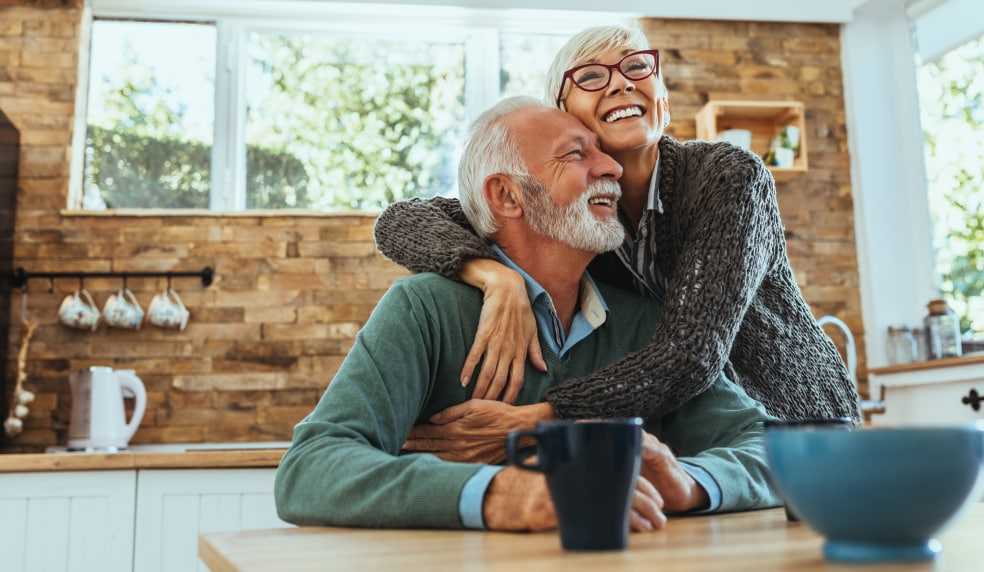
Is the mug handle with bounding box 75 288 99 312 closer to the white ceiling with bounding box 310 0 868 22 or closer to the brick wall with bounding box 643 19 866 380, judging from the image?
the white ceiling with bounding box 310 0 868 22

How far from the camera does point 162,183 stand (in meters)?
3.50

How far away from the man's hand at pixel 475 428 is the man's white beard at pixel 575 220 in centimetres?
29

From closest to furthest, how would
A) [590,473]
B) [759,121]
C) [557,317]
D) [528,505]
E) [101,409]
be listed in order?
[590,473]
[528,505]
[557,317]
[101,409]
[759,121]

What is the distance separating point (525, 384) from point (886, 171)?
294cm

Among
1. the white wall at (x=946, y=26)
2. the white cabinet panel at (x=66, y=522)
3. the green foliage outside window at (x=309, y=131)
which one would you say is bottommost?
the white cabinet panel at (x=66, y=522)

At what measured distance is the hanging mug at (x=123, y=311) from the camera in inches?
125

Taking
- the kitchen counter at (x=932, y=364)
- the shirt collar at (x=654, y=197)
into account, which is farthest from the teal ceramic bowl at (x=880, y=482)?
the kitchen counter at (x=932, y=364)

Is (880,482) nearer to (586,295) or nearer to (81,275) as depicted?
(586,295)

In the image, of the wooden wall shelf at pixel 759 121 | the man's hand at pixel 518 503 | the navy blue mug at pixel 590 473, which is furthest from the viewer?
Result: the wooden wall shelf at pixel 759 121

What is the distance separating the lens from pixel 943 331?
3359 mm

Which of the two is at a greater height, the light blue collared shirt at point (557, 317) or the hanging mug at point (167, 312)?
the hanging mug at point (167, 312)

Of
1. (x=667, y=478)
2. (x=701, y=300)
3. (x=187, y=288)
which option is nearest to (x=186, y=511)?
(x=187, y=288)

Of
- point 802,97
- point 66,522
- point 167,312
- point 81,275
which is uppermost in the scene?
point 802,97

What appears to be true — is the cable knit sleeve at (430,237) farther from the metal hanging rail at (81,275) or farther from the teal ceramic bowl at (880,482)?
the metal hanging rail at (81,275)
